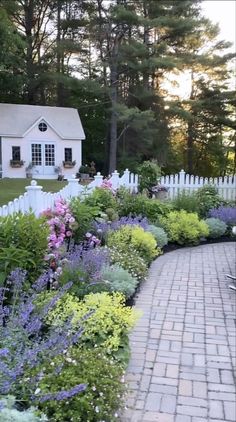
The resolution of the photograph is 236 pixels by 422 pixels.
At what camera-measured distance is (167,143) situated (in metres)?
23.4

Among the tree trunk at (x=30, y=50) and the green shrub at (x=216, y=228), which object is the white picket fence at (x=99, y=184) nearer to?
the green shrub at (x=216, y=228)

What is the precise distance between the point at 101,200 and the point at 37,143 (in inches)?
615

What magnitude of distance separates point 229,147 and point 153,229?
18.8 metres

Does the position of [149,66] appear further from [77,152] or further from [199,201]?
[199,201]

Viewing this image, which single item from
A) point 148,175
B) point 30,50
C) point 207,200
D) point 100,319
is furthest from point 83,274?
point 30,50

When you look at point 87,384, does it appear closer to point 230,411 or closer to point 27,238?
point 230,411

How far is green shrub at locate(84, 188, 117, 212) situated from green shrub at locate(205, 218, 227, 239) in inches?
89.1

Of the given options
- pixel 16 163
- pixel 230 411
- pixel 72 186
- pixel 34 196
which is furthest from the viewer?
pixel 16 163

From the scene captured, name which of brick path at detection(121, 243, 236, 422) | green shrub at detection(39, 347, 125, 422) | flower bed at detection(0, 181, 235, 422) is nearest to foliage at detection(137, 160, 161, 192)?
flower bed at detection(0, 181, 235, 422)

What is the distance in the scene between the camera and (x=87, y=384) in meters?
2.10

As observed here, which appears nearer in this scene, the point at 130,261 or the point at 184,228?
the point at 130,261

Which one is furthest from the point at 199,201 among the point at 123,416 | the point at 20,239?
the point at 123,416

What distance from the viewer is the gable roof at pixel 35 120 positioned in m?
21.4

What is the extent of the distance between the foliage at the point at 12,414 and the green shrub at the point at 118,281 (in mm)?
2027
